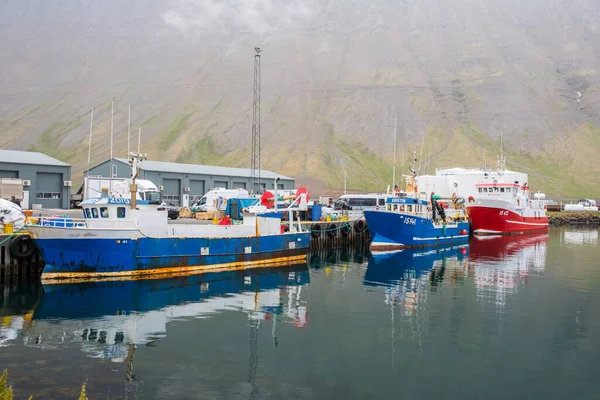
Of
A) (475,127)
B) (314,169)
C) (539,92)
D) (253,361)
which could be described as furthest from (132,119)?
(253,361)

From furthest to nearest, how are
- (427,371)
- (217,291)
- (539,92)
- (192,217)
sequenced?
(539,92) < (192,217) < (217,291) < (427,371)

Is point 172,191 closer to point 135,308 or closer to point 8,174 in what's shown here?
point 8,174

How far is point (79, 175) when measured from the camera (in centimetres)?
12700

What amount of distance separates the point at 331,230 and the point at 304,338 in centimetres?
2900

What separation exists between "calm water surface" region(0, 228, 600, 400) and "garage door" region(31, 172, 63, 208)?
32.5 metres

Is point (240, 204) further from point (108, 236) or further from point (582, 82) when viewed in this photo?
point (582, 82)

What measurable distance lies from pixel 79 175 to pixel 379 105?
80.1 metres

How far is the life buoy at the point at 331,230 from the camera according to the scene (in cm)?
4834

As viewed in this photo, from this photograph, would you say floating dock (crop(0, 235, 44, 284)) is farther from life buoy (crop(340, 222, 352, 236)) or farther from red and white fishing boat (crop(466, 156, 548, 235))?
red and white fishing boat (crop(466, 156, 548, 235))

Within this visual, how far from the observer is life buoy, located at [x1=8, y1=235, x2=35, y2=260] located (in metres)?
27.9

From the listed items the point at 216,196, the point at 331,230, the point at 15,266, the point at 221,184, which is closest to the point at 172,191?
the point at 221,184

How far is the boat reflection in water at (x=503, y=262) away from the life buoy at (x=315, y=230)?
1218 cm

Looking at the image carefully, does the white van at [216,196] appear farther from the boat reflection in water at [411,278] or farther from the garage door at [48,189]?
the boat reflection in water at [411,278]

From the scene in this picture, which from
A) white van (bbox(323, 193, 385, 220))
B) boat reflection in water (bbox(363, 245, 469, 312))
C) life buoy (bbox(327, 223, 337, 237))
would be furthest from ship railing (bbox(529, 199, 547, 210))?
life buoy (bbox(327, 223, 337, 237))
